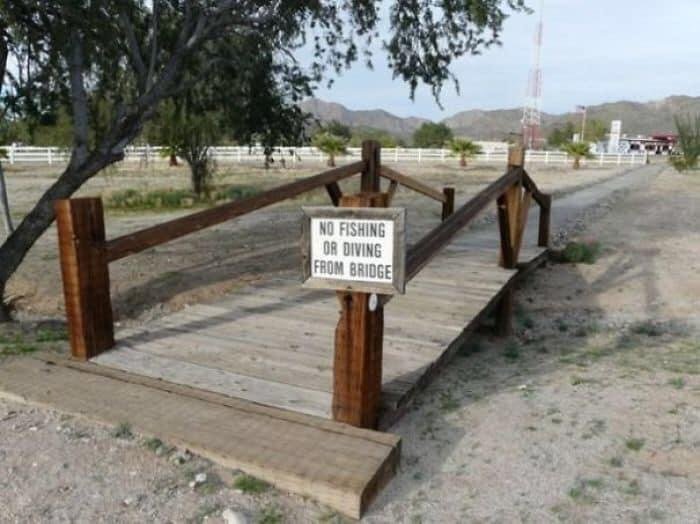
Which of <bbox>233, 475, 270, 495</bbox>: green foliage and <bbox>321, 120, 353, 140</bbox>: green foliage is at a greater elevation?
<bbox>321, 120, 353, 140</bbox>: green foliage

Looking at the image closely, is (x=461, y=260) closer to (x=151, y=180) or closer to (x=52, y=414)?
(x=52, y=414)

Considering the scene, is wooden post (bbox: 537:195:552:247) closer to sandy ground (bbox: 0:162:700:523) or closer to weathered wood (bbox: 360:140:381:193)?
weathered wood (bbox: 360:140:381:193)

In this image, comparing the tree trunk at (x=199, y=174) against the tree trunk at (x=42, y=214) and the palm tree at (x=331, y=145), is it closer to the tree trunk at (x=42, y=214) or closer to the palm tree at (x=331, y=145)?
the tree trunk at (x=42, y=214)

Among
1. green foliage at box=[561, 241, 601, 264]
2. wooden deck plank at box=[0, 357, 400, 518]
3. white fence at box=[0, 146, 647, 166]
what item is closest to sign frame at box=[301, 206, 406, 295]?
wooden deck plank at box=[0, 357, 400, 518]

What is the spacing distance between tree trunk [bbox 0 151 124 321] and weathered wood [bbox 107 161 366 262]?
1.68 meters

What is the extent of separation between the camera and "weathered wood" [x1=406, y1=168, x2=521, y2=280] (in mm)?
3322

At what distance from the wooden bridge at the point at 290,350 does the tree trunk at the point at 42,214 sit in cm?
183

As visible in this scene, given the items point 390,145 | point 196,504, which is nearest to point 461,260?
point 196,504

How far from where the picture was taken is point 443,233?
12.6 feet

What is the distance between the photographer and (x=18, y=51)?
5566 millimetres

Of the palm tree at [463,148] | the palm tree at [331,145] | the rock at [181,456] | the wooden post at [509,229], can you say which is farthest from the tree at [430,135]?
the rock at [181,456]

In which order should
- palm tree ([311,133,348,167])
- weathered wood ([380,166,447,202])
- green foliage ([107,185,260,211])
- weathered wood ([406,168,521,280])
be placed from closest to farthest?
weathered wood ([406,168,521,280]) < weathered wood ([380,166,447,202]) < green foliage ([107,185,260,211]) < palm tree ([311,133,348,167])

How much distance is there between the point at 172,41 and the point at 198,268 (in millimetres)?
2650

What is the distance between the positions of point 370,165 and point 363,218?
12.7 feet
